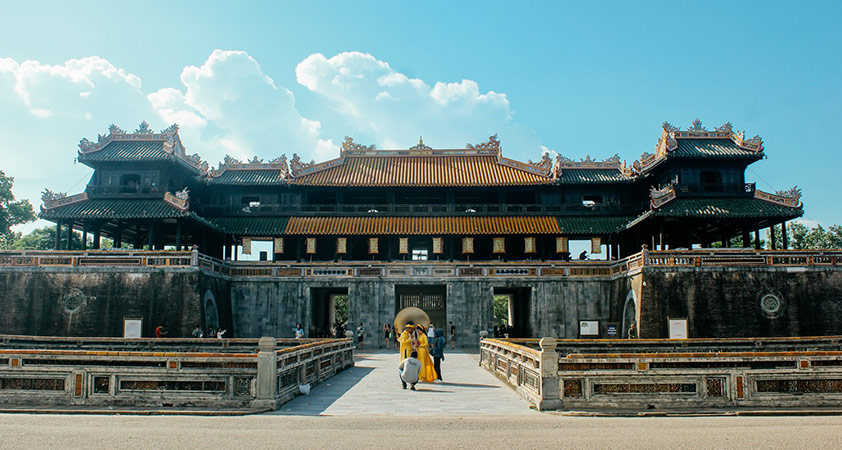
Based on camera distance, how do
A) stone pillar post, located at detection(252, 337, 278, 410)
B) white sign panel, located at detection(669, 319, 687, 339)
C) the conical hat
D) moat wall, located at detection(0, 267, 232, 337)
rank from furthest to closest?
moat wall, located at detection(0, 267, 232, 337)
white sign panel, located at detection(669, 319, 687, 339)
the conical hat
stone pillar post, located at detection(252, 337, 278, 410)

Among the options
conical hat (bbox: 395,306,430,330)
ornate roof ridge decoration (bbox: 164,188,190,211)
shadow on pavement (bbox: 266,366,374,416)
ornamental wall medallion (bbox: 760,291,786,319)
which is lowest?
shadow on pavement (bbox: 266,366,374,416)

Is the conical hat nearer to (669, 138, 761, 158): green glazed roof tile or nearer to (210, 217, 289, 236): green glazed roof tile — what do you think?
(210, 217, 289, 236): green glazed roof tile

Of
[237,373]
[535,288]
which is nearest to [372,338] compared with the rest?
[535,288]

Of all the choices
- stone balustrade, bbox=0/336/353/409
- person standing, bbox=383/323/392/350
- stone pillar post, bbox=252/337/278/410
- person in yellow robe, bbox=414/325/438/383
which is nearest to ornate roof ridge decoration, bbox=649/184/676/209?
person standing, bbox=383/323/392/350

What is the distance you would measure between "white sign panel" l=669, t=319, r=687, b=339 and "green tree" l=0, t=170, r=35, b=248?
4998cm

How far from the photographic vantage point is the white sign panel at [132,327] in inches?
1229

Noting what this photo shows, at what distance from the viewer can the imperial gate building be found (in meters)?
31.4

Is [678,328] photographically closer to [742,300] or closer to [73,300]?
[742,300]

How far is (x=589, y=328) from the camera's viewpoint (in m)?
35.3

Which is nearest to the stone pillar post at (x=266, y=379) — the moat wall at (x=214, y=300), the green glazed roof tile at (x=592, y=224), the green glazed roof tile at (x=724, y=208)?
the moat wall at (x=214, y=300)

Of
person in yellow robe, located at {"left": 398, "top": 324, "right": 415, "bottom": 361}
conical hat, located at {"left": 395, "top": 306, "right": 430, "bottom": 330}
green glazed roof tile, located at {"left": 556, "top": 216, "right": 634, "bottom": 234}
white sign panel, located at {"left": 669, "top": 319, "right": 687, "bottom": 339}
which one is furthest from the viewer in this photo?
green glazed roof tile, located at {"left": 556, "top": 216, "right": 634, "bottom": 234}

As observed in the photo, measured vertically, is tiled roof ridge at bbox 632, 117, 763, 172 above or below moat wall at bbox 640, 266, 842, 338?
above

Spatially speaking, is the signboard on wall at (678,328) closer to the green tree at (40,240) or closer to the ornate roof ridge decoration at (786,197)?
the ornate roof ridge decoration at (786,197)

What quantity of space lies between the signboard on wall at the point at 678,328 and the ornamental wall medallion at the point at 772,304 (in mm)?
3579
